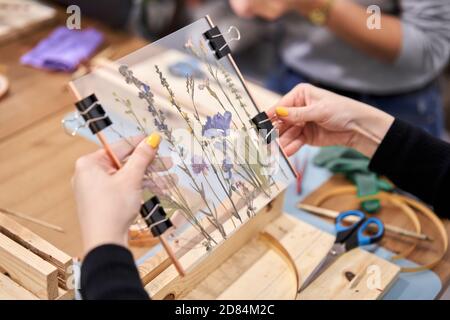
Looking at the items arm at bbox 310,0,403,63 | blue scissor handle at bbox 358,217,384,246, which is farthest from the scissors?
arm at bbox 310,0,403,63

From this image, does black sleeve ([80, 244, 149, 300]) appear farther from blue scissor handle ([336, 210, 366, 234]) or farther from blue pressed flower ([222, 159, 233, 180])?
blue scissor handle ([336, 210, 366, 234])

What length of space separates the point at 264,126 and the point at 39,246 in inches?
12.4

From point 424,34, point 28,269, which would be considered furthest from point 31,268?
point 424,34

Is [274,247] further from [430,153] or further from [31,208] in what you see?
[31,208]

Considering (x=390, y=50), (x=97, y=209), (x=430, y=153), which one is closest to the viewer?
(x=97, y=209)

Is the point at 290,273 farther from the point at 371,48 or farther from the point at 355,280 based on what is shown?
the point at 371,48

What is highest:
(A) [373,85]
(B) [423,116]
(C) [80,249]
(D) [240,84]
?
(D) [240,84]

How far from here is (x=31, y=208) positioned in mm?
863

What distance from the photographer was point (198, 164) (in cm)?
71

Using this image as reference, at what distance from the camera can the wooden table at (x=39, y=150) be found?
851 mm

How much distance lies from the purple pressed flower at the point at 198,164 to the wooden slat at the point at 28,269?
0.20m

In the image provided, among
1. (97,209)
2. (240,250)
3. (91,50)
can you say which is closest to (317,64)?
(91,50)

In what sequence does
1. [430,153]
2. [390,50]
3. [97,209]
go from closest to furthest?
Result: [97,209]
[430,153]
[390,50]

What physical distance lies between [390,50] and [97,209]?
85 cm
